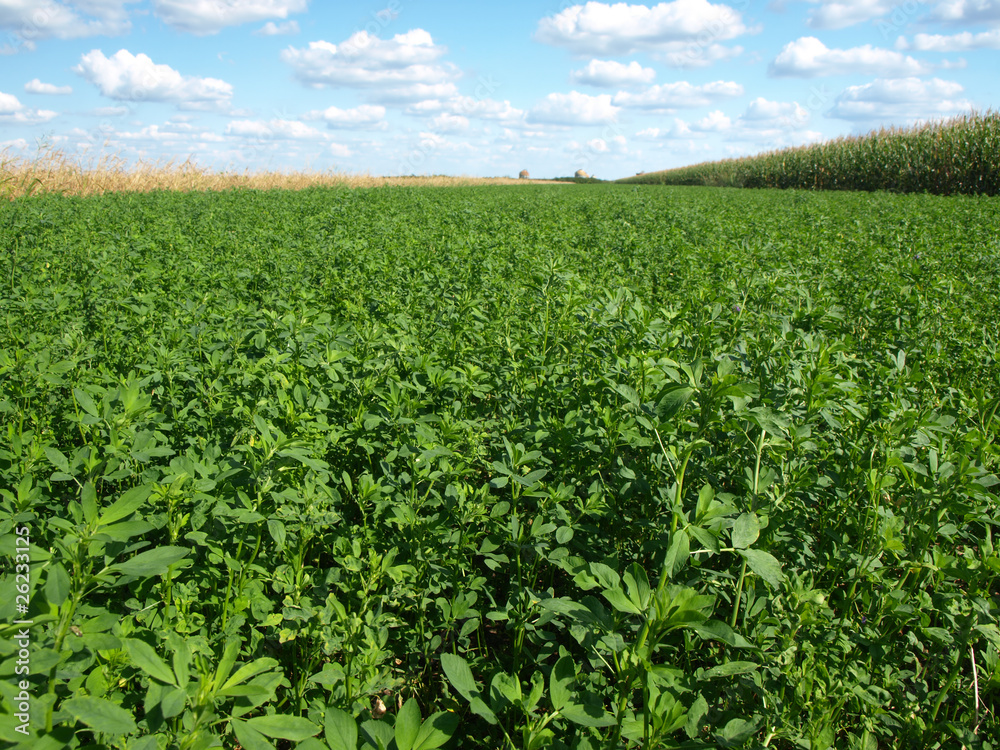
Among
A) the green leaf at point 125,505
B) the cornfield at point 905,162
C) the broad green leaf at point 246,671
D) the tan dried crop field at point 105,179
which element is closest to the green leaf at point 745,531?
the broad green leaf at point 246,671

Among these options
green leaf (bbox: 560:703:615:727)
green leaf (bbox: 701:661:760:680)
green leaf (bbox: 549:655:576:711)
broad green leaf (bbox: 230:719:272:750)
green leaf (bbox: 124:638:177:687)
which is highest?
green leaf (bbox: 124:638:177:687)

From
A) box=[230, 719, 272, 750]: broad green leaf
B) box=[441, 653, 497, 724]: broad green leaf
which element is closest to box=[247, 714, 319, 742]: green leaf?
box=[230, 719, 272, 750]: broad green leaf

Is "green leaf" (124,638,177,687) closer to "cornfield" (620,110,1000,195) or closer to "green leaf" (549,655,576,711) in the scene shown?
"green leaf" (549,655,576,711)

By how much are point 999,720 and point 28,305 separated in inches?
226

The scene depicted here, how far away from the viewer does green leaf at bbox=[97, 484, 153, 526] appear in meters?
1.37

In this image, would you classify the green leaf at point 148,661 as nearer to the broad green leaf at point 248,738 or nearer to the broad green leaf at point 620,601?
the broad green leaf at point 248,738

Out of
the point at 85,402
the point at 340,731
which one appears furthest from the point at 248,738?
the point at 85,402

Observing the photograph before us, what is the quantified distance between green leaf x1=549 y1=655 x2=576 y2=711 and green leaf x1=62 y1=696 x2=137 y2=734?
94 centimetres

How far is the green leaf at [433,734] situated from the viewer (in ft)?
4.06

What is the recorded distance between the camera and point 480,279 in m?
5.81

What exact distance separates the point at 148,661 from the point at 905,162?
37978 mm

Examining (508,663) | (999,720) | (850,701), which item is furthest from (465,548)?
(999,720)
